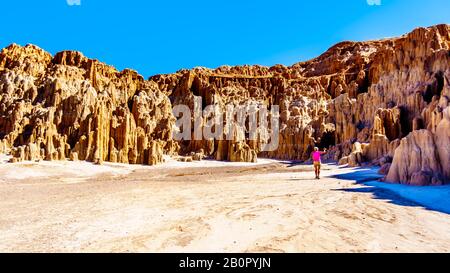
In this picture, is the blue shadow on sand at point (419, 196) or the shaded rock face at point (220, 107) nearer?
the blue shadow on sand at point (419, 196)

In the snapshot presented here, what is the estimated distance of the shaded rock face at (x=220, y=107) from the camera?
31594 mm

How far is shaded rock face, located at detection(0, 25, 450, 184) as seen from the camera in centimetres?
3159

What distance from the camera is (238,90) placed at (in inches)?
3295

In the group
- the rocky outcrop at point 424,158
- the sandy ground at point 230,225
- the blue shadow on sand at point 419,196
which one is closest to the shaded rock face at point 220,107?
the rocky outcrop at point 424,158

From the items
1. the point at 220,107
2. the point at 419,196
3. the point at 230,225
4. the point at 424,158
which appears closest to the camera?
the point at 230,225

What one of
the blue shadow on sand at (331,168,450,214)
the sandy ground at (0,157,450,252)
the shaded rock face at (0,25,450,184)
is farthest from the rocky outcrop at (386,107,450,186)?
the sandy ground at (0,157,450,252)

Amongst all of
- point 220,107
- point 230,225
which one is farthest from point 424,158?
point 220,107

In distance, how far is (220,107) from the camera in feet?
A: 240

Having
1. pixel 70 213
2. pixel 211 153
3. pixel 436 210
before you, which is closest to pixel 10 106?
pixel 211 153

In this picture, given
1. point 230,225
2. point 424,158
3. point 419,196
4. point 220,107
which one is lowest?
point 230,225

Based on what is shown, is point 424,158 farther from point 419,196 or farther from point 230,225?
point 230,225

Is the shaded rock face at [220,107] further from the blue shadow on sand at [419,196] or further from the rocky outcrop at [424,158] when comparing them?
the blue shadow on sand at [419,196]
